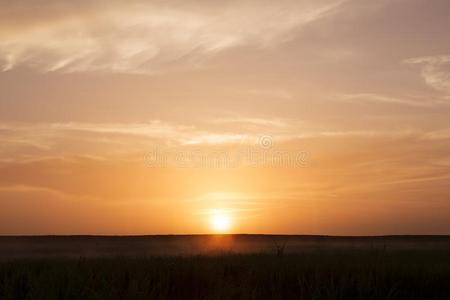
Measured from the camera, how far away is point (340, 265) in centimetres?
1420

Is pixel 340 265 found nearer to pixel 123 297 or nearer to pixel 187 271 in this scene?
pixel 187 271

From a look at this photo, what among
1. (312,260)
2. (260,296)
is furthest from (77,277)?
(312,260)

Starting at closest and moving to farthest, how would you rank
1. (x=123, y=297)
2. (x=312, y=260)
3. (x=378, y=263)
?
1. (x=123, y=297)
2. (x=378, y=263)
3. (x=312, y=260)

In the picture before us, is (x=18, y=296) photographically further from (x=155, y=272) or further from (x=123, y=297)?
(x=155, y=272)

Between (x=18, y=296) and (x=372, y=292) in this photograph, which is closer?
(x=18, y=296)

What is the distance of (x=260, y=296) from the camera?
37.2 ft

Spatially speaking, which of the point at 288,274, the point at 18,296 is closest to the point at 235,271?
the point at 288,274

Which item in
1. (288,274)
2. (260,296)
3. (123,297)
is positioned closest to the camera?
(123,297)

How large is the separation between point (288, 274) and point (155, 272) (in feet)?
Answer: 8.11

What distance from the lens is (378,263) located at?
46.5 feet

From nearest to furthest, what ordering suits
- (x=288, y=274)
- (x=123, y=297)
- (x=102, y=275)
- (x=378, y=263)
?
(x=123, y=297), (x=102, y=275), (x=288, y=274), (x=378, y=263)

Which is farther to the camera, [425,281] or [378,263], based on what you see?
[378,263]

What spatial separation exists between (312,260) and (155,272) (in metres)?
4.34

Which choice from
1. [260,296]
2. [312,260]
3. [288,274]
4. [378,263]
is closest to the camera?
[260,296]
